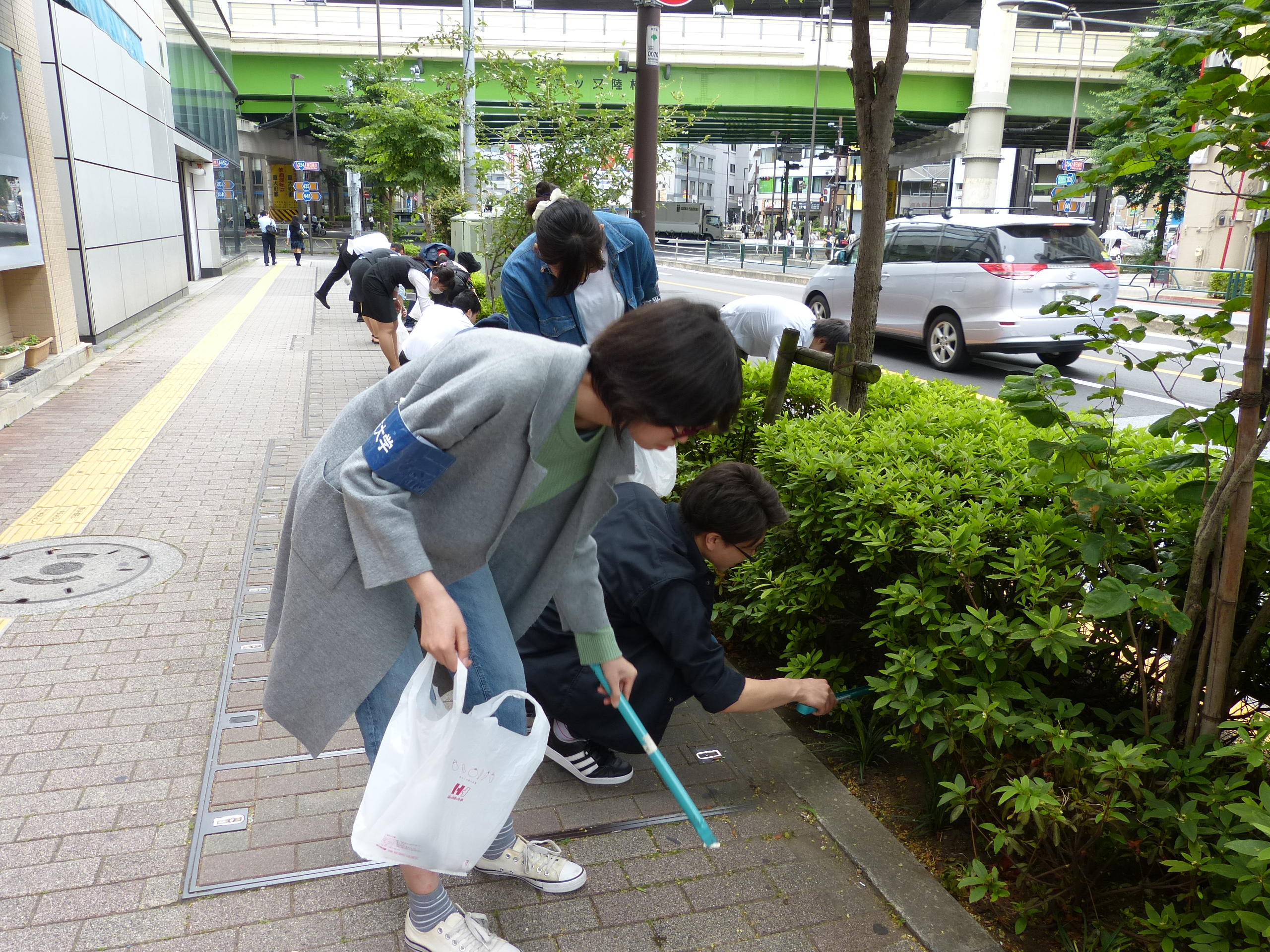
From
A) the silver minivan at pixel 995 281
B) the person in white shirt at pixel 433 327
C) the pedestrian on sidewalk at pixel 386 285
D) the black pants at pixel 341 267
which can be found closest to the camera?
the person in white shirt at pixel 433 327

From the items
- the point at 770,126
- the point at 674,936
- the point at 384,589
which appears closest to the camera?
the point at 384,589

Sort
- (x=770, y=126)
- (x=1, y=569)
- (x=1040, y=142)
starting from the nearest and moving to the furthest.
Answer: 1. (x=1, y=569)
2. (x=770, y=126)
3. (x=1040, y=142)

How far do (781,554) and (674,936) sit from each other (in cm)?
140

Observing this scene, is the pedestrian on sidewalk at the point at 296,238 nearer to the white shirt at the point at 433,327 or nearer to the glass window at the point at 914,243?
the glass window at the point at 914,243

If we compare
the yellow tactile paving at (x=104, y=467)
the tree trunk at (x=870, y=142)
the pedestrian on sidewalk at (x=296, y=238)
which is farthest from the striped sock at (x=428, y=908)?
the pedestrian on sidewalk at (x=296, y=238)

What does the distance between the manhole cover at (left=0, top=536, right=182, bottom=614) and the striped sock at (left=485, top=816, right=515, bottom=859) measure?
2.60 m

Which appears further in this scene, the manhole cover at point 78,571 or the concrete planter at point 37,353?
the concrete planter at point 37,353

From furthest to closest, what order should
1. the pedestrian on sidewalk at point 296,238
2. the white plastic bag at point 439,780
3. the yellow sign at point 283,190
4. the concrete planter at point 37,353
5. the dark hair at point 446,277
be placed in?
the yellow sign at point 283,190 → the pedestrian on sidewalk at point 296,238 → the concrete planter at point 37,353 → the dark hair at point 446,277 → the white plastic bag at point 439,780

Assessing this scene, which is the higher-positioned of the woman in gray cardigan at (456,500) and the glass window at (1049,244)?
the glass window at (1049,244)

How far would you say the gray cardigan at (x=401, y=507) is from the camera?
170cm

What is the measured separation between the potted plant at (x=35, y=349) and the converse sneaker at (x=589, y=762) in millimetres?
7856

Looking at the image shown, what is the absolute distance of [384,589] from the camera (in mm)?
1884

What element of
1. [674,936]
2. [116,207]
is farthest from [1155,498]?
[116,207]

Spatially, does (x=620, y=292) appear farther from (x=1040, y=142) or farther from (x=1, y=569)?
(x=1040, y=142)
